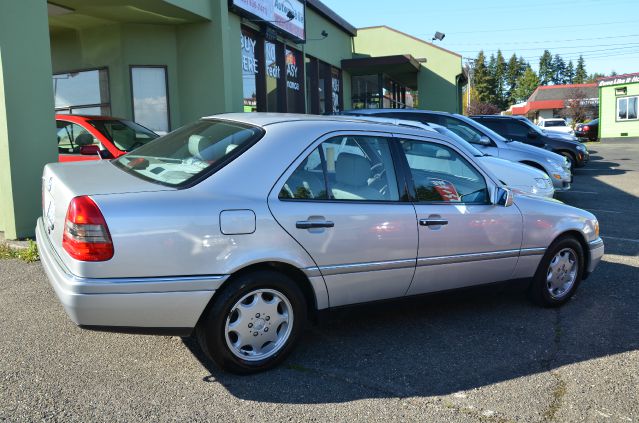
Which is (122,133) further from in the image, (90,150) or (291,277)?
(291,277)

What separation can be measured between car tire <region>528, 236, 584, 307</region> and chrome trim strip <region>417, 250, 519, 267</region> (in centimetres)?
46

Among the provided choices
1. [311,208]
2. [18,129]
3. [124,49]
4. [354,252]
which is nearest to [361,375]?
[354,252]

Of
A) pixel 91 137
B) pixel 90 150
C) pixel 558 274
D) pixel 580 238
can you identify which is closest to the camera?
pixel 558 274

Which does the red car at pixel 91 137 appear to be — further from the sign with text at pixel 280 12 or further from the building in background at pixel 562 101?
the building in background at pixel 562 101

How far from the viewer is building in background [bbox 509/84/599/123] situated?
6219cm

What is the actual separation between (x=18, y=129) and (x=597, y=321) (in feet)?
21.6

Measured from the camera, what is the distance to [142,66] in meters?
12.1

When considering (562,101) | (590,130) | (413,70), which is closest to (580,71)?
(562,101)

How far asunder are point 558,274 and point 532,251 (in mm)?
506

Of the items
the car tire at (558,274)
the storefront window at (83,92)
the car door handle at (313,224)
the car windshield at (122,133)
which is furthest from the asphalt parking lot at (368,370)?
the storefront window at (83,92)

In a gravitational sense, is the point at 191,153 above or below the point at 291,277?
above

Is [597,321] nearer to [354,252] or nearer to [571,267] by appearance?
[571,267]

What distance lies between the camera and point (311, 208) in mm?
3721

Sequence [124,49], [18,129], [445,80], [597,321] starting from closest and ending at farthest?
[597,321]
[18,129]
[124,49]
[445,80]
